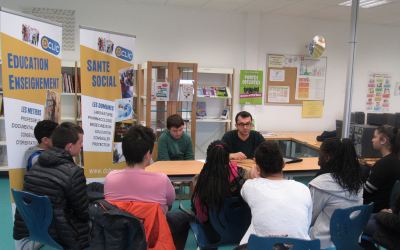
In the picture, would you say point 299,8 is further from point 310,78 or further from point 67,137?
point 67,137

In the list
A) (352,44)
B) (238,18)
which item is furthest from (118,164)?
(238,18)

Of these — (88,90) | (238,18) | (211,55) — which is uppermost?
(238,18)

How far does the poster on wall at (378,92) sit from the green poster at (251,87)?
96.4 inches

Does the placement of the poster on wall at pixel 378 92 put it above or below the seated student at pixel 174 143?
above

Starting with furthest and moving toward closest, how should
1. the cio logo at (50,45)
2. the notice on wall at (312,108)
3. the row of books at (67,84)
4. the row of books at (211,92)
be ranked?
the notice on wall at (312,108), the row of books at (211,92), the row of books at (67,84), the cio logo at (50,45)

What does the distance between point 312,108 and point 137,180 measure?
4923mm

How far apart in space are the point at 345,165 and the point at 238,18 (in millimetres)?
4013

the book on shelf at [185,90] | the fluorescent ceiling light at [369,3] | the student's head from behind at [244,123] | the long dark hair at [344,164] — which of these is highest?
the fluorescent ceiling light at [369,3]

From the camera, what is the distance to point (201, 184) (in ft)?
6.24

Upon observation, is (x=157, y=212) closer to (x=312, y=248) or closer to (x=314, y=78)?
(x=312, y=248)

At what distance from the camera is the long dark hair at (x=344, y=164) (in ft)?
5.99

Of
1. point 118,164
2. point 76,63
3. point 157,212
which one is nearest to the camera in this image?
point 157,212

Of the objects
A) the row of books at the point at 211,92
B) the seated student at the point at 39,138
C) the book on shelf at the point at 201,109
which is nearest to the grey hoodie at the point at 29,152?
the seated student at the point at 39,138

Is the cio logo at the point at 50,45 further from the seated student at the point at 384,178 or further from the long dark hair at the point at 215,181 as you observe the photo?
the seated student at the point at 384,178
